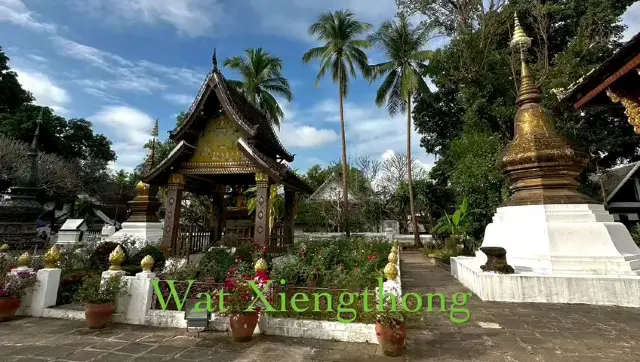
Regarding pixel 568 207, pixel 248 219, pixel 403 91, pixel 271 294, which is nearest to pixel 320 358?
pixel 271 294

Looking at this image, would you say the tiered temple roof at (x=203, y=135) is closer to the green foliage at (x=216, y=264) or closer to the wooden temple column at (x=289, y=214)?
the wooden temple column at (x=289, y=214)

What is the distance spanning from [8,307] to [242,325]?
462 centimetres

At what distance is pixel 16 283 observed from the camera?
19.6 ft

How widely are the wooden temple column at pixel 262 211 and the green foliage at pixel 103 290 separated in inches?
143

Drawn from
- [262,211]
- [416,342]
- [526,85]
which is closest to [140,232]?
[262,211]

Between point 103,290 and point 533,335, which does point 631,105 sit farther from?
point 103,290

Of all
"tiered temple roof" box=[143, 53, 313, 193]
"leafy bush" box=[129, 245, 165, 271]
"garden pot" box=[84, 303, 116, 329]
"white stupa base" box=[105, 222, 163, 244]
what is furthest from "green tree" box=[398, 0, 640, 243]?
"garden pot" box=[84, 303, 116, 329]

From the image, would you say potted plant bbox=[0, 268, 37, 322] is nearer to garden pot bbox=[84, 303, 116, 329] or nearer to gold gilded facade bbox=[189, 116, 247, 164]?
garden pot bbox=[84, 303, 116, 329]

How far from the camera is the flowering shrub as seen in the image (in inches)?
232

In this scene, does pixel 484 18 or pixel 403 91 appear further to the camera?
pixel 403 91

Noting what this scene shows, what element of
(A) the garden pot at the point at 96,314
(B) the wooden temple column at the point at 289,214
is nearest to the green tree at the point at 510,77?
(B) the wooden temple column at the point at 289,214

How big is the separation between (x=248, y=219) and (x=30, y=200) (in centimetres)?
991

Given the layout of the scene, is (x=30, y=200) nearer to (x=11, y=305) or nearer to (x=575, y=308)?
(x=11, y=305)

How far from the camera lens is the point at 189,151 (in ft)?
33.1
